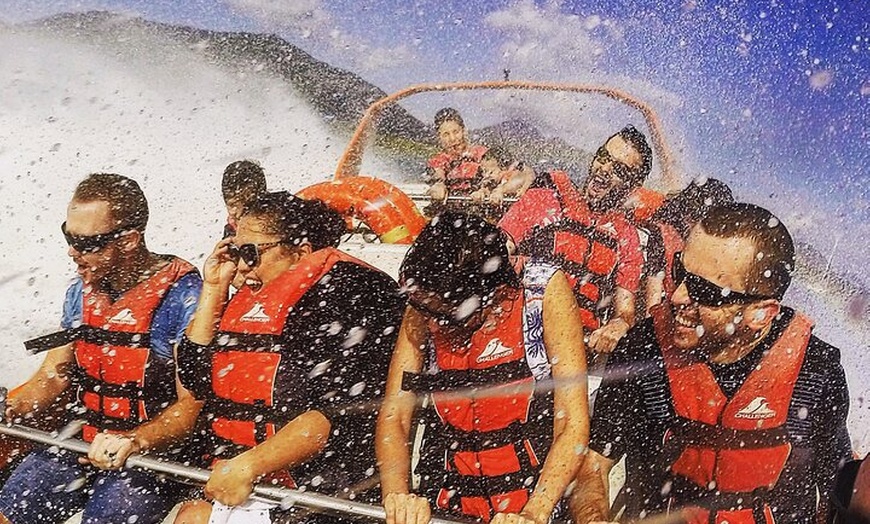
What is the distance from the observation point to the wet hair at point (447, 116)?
2.21 metres

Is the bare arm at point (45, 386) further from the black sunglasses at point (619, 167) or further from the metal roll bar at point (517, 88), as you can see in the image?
the black sunglasses at point (619, 167)

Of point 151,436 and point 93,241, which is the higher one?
point 93,241

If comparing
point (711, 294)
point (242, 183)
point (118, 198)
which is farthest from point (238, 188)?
point (711, 294)

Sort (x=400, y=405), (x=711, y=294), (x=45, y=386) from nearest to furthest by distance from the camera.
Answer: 1. (x=711, y=294)
2. (x=400, y=405)
3. (x=45, y=386)

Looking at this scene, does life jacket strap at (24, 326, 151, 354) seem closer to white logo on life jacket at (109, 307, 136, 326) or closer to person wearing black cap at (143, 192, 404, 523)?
white logo on life jacket at (109, 307, 136, 326)

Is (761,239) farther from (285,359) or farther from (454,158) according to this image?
(454,158)

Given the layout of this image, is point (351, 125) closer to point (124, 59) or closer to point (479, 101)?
point (479, 101)

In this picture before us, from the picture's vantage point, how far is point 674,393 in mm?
1403

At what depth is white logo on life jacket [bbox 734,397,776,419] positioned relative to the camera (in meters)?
1.38

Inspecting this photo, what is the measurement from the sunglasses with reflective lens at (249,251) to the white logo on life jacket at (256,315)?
3.5 inches

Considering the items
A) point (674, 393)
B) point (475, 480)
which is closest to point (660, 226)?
point (674, 393)

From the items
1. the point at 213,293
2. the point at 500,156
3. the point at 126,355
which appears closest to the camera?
the point at 213,293

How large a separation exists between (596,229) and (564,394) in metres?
0.44

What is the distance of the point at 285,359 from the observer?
1.53 metres
